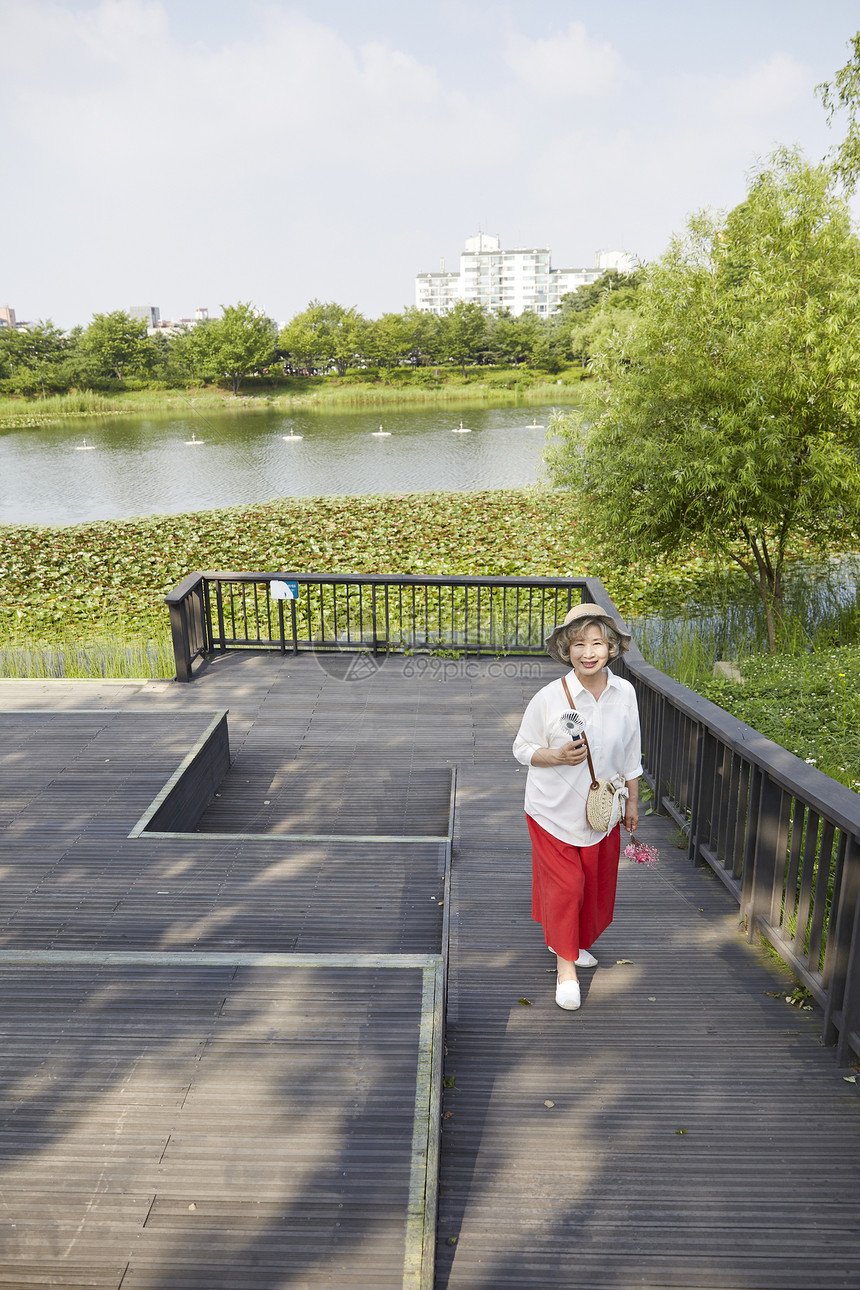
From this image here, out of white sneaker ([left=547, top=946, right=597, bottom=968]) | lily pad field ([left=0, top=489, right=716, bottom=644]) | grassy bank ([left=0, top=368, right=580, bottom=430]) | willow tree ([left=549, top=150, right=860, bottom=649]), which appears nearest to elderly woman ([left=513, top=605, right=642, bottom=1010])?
white sneaker ([left=547, top=946, right=597, bottom=968])

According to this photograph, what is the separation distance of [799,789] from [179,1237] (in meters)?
2.16

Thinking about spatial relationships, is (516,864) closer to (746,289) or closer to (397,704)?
(397,704)

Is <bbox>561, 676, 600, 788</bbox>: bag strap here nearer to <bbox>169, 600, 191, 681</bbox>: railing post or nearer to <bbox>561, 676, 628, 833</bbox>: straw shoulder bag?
<bbox>561, 676, 628, 833</bbox>: straw shoulder bag

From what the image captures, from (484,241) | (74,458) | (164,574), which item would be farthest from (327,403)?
(484,241)

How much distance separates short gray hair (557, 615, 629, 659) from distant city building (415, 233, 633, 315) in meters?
176

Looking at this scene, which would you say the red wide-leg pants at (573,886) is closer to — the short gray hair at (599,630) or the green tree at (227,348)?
the short gray hair at (599,630)

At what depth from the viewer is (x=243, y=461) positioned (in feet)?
105

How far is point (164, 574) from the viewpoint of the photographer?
1398cm

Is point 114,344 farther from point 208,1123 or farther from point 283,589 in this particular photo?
point 208,1123

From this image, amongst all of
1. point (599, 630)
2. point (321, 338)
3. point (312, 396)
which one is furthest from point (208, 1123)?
point (321, 338)

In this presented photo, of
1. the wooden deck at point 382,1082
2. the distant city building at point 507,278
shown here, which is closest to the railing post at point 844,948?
the wooden deck at point 382,1082

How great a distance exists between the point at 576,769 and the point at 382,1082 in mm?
1123

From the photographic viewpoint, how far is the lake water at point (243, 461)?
80.5 ft

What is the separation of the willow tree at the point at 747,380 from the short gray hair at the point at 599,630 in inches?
292
